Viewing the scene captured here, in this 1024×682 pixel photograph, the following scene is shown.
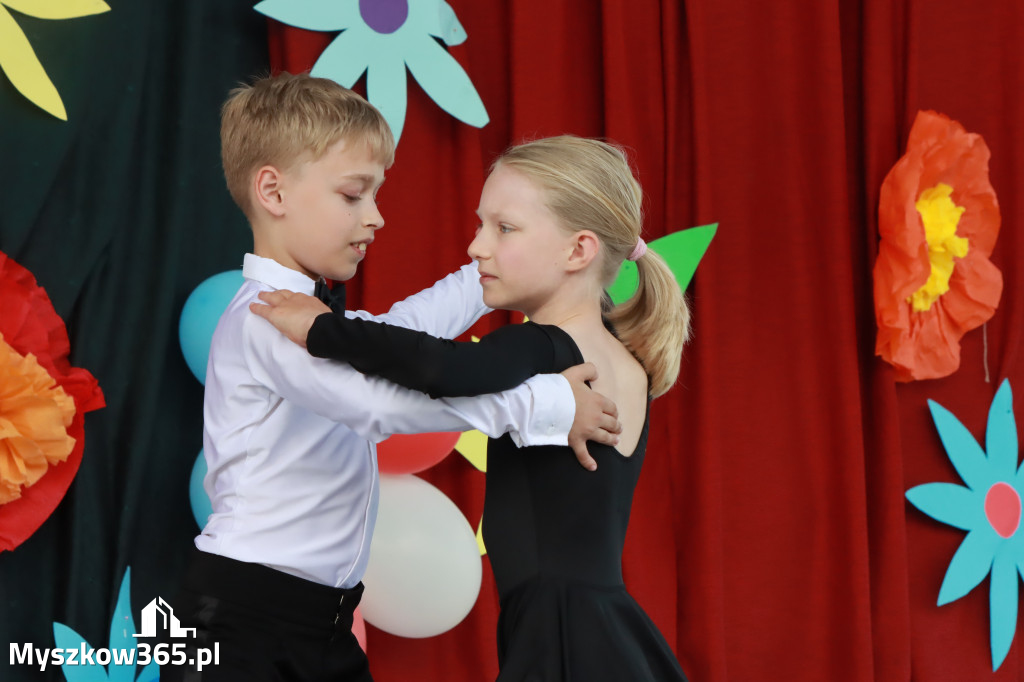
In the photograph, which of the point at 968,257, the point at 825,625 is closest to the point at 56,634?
the point at 825,625

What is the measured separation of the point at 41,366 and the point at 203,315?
1.10ft

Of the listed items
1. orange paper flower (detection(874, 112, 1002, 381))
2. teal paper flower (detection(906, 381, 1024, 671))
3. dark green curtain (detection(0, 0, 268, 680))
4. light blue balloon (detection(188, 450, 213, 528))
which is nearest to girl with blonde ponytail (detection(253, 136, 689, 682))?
light blue balloon (detection(188, 450, 213, 528))

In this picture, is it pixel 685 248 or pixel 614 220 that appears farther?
pixel 685 248

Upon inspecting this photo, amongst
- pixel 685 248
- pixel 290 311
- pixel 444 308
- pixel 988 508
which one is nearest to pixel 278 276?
pixel 290 311

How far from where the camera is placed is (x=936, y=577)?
3010mm

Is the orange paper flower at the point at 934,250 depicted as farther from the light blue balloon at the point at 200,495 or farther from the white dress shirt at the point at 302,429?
the light blue balloon at the point at 200,495

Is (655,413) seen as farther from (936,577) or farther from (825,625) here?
(936,577)

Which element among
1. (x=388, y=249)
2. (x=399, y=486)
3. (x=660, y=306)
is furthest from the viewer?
(x=388, y=249)

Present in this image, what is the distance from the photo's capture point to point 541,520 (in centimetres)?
137

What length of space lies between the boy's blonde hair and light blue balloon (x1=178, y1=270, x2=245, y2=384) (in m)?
0.44

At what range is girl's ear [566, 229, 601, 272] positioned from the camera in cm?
146

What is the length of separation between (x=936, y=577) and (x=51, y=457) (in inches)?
102

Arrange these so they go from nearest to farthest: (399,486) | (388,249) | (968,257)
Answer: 1. (399,486)
2. (388,249)
3. (968,257)

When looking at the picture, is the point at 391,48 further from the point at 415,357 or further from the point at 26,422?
the point at 415,357
